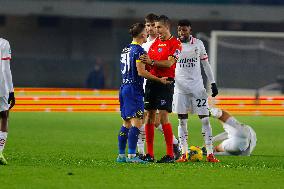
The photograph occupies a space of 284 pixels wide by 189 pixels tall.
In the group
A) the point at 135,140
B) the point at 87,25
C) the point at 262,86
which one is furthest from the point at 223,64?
the point at 135,140

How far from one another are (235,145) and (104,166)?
438 cm

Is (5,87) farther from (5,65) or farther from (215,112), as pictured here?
(215,112)

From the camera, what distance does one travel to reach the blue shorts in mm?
14953

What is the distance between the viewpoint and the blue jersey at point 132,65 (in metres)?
15.1

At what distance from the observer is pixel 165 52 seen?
1544cm

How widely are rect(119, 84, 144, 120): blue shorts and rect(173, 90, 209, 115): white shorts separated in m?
1.40

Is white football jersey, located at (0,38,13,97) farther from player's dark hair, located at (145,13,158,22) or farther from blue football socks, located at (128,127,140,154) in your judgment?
player's dark hair, located at (145,13,158,22)

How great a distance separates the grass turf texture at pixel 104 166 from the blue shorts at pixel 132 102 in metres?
0.80

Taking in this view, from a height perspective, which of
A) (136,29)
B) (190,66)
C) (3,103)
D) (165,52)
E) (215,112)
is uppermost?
(136,29)

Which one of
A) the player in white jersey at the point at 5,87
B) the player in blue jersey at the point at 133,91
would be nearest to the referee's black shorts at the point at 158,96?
the player in blue jersey at the point at 133,91

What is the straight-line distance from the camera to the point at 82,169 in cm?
1347

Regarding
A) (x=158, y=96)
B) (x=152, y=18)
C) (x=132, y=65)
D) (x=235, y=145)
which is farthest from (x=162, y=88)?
(x=235, y=145)

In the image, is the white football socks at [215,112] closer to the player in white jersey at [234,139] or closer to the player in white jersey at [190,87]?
the player in white jersey at [234,139]

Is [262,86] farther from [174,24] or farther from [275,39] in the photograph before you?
[174,24]
